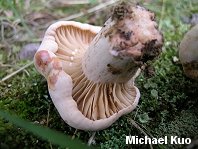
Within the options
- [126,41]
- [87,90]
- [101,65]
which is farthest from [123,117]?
[126,41]

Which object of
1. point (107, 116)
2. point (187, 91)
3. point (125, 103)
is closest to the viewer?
point (107, 116)

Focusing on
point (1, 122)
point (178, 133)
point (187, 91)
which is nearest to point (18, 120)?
point (1, 122)

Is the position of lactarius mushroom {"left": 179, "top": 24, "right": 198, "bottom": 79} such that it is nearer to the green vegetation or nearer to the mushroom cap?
the green vegetation

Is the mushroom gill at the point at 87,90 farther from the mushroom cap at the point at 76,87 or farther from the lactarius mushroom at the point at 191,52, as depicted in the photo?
the lactarius mushroom at the point at 191,52

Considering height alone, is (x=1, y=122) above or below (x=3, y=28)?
below

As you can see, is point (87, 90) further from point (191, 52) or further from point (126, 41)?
point (191, 52)

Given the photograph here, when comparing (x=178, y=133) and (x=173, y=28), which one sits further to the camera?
(x=173, y=28)

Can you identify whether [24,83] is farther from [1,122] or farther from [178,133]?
[178,133]
